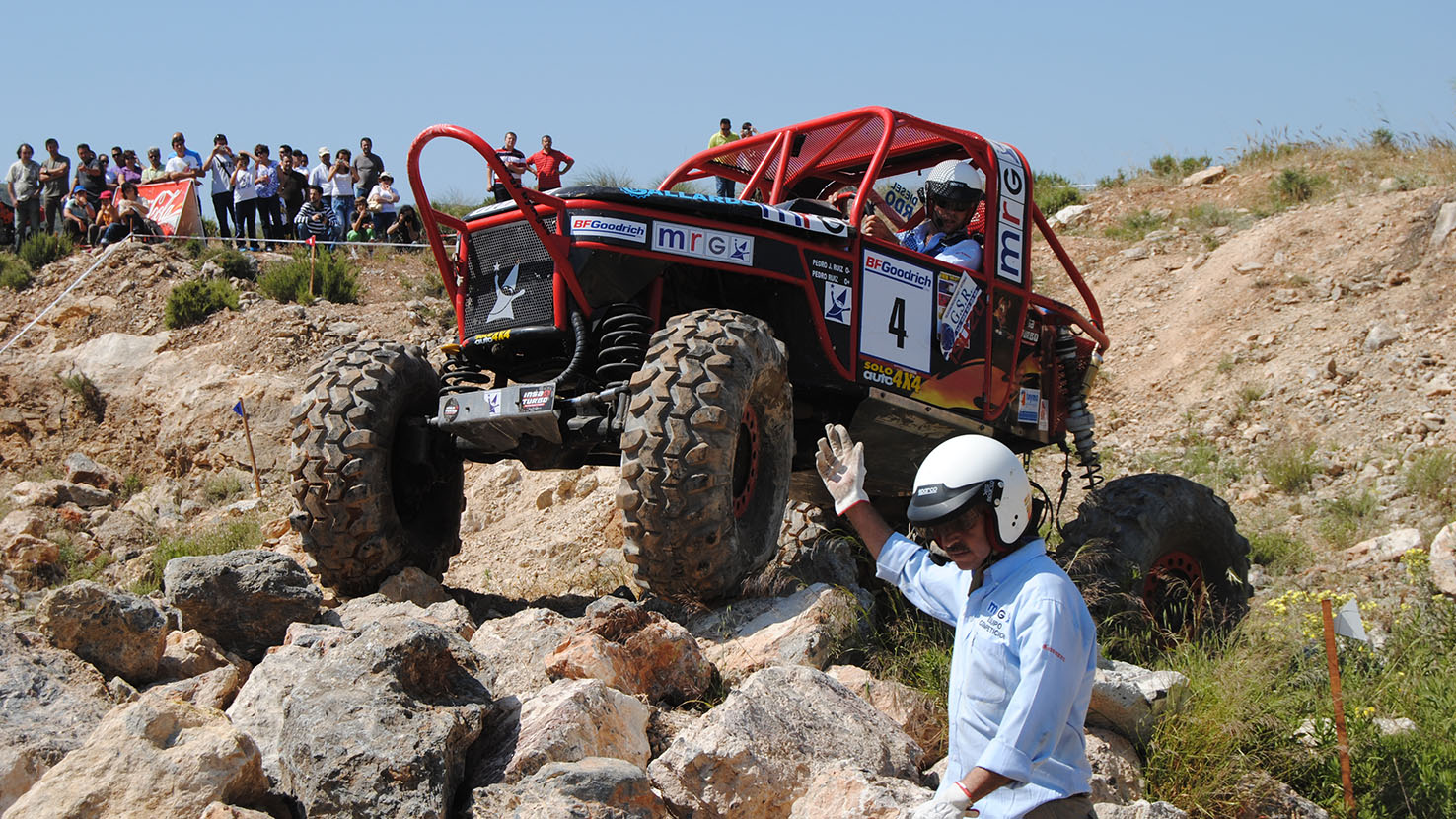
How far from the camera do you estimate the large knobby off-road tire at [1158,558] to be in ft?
21.9

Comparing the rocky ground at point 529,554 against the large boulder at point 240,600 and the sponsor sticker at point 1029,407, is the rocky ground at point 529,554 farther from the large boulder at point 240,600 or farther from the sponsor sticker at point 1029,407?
the sponsor sticker at point 1029,407

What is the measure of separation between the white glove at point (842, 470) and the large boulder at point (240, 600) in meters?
2.74

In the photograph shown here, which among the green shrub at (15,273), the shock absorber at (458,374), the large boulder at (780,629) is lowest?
the large boulder at (780,629)

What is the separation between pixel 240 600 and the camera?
5.33 m

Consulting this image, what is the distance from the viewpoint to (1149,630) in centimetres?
644

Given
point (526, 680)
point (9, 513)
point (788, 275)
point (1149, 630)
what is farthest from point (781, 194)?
point (9, 513)

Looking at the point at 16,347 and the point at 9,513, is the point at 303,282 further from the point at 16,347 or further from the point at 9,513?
the point at 9,513

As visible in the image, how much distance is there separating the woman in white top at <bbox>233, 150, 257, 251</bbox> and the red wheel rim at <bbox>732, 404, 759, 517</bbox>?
37.5 ft

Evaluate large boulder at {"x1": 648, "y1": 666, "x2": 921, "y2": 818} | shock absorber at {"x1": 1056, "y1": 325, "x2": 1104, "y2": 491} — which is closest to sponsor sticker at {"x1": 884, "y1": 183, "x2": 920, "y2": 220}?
shock absorber at {"x1": 1056, "y1": 325, "x2": 1104, "y2": 491}

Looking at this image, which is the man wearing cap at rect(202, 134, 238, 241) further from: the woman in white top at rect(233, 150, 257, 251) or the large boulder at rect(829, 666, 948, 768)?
the large boulder at rect(829, 666, 948, 768)

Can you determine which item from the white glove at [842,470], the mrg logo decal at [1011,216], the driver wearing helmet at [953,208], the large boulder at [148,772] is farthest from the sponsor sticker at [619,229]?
the large boulder at [148,772]

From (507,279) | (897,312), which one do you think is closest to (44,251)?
(507,279)

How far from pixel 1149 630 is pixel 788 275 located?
2477 mm

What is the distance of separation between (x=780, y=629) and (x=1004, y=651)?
2458mm
